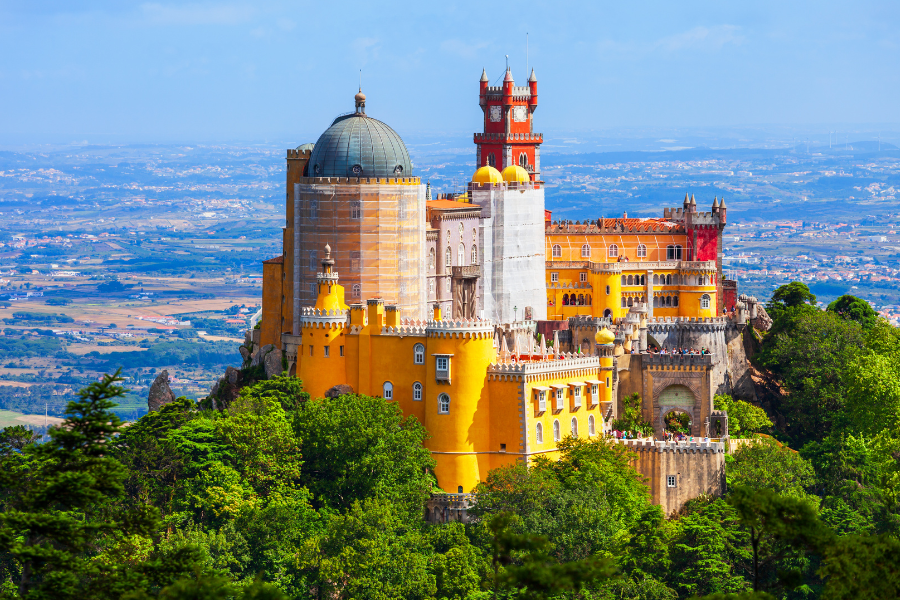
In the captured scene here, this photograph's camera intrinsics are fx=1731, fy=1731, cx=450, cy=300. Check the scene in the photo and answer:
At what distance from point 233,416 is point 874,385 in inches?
1832

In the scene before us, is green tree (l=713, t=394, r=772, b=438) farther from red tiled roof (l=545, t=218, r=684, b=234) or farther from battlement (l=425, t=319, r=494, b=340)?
battlement (l=425, t=319, r=494, b=340)

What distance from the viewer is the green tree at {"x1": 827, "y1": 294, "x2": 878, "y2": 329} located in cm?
15638

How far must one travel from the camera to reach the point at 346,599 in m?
103

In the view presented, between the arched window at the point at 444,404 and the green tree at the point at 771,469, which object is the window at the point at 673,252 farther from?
the arched window at the point at 444,404

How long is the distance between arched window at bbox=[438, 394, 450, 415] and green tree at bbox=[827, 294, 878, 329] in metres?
54.0

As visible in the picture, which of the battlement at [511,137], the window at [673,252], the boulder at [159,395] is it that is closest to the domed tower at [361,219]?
the boulder at [159,395]

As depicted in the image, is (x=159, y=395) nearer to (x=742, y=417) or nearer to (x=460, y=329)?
(x=460, y=329)

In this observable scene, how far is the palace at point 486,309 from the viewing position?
374ft

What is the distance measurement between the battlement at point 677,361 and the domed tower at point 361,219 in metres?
16.9

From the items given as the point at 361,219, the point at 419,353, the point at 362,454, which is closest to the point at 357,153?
the point at 361,219

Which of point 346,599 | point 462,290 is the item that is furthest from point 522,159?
point 346,599

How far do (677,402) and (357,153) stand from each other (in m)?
29.3

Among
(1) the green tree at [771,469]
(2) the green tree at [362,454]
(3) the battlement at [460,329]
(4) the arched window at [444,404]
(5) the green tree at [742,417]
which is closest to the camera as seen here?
(2) the green tree at [362,454]

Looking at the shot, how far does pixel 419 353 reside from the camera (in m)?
115
